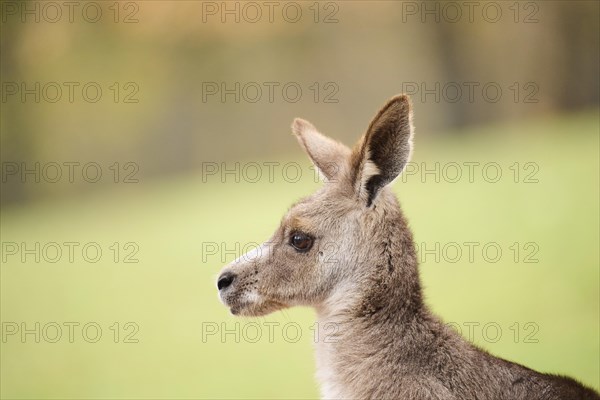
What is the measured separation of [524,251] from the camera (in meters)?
6.34

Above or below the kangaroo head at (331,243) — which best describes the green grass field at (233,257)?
below

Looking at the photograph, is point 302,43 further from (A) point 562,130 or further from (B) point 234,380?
(B) point 234,380

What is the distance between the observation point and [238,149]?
396 inches

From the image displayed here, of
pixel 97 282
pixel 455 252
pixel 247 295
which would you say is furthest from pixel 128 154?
pixel 247 295

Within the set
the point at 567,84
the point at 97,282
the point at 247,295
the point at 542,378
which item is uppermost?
the point at 247,295

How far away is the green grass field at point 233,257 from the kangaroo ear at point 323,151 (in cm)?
74

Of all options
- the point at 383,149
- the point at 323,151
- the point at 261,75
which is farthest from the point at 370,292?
the point at 261,75

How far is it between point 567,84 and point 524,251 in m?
4.13

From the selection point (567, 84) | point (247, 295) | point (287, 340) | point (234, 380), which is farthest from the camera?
point (567, 84)

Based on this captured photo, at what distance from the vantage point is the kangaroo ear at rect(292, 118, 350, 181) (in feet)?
10.7

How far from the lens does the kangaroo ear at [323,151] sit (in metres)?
3.28

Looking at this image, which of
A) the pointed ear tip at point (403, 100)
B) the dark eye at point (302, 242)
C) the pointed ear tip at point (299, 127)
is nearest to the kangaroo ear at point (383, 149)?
the pointed ear tip at point (403, 100)

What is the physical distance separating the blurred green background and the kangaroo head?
256cm

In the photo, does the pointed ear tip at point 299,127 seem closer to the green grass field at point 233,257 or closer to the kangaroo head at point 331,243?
the kangaroo head at point 331,243
